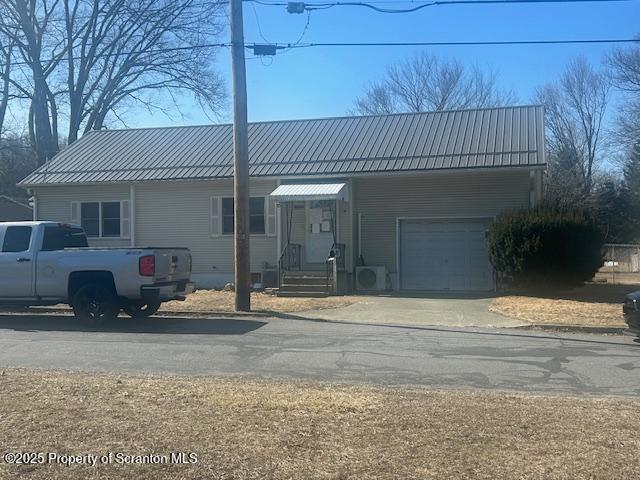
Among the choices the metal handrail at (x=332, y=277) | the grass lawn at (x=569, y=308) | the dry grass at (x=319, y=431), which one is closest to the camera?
the dry grass at (x=319, y=431)

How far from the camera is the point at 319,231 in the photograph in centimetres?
2125

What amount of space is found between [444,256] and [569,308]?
6.36 meters

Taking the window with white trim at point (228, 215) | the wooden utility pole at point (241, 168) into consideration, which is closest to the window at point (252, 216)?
the window with white trim at point (228, 215)

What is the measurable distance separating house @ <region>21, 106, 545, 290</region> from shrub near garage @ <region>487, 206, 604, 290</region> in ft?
7.11

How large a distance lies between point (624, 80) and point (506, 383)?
42553 millimetres

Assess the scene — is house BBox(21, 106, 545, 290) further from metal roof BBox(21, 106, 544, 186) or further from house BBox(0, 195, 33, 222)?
house BBox(0, 195, 33, 222)

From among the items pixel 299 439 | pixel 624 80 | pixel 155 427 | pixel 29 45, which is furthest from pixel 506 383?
pixel 624 80

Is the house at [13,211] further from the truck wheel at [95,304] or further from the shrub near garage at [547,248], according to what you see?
the shrub near garage at [547,248]

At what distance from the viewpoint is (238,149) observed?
1503 cm

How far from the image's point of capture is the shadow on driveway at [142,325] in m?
12.5

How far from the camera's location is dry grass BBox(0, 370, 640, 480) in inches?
176

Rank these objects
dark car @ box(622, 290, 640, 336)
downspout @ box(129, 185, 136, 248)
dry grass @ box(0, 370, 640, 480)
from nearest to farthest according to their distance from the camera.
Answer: dry grass @ box(0, 370, 640, 480) → dark car @ box(622, 290, 640, 336) → downspout @ box(129, 185, 136, 248)

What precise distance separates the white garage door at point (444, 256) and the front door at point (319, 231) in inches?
92.3

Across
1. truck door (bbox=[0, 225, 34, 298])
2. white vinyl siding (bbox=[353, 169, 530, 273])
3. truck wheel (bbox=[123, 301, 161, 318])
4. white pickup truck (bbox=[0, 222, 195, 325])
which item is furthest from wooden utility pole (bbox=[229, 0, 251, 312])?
white vinyl siding (bbox=[353, 169, 530, 273])
